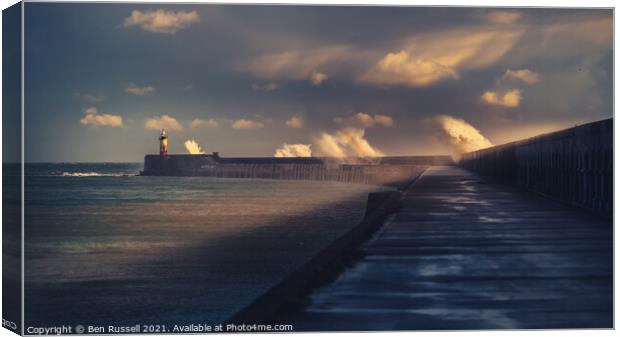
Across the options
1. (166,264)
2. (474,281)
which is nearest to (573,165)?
(474,281)

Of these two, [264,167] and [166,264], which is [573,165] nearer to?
[166,264]

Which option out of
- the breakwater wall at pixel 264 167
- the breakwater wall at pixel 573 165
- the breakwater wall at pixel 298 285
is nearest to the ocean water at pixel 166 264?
the breakwater wall at pixel 298 285

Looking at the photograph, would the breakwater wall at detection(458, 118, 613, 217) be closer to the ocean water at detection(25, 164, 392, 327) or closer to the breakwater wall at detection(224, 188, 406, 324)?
the breakwater wall at detection(224, 188, 406, 324)

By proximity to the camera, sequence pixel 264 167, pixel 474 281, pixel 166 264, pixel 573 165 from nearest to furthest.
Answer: pixel 474 281 < pixel 573 165 < pixel 166 264 < pixel 264 167

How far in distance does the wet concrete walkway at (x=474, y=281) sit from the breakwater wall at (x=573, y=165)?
972 millimetres

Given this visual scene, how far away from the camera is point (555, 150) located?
18.6 metres

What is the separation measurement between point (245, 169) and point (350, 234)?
369ft

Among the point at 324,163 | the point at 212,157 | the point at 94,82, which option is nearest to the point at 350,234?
the point at 94,82

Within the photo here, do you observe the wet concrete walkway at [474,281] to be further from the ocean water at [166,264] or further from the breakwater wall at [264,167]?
the breakwater wall at [264,167]

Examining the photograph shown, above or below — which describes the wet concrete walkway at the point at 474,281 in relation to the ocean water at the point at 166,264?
above

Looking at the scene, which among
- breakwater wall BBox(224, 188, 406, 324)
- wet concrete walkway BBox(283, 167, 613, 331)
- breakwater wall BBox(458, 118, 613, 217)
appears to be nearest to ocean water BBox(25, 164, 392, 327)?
breakwater wall BBox(224, 188, 406, 324)

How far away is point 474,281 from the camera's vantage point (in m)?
8.54

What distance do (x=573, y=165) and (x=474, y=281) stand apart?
8.53m

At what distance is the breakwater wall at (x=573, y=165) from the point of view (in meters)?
13.0
